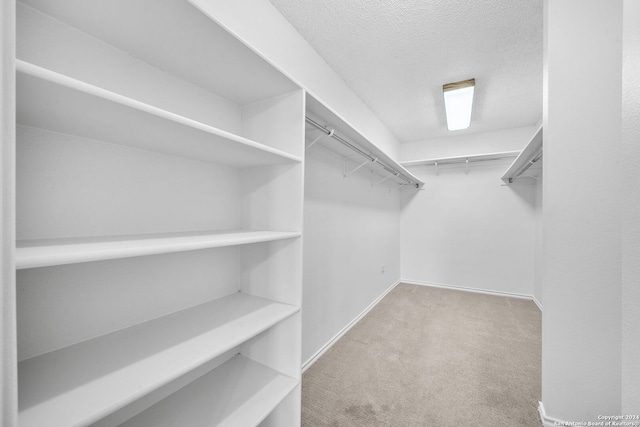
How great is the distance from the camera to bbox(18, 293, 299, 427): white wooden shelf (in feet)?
1.86

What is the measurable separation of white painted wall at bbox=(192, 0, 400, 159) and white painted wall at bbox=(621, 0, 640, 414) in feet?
3.37

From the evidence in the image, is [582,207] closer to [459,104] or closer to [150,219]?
[459,104]

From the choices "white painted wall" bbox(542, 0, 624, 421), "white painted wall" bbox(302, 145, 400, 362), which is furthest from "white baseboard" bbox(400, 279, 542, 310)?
"white painted wall" bbox(542, 0, 624, 421)

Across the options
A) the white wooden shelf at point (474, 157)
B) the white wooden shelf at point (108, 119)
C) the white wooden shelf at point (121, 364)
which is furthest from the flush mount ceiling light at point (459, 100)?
the white wooden shelf at point (121, 364)

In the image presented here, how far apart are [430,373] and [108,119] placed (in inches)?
90.4

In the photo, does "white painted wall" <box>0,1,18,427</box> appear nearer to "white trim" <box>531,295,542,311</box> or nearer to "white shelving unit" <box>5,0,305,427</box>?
"white shelving unit" <box>5,0,305,427</box>

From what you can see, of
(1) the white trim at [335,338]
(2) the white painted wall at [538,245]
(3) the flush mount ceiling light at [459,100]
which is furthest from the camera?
(2) the white painted wall at [538,245]

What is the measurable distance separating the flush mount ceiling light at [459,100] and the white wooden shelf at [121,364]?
97.8 inches

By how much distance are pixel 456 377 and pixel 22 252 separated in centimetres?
231

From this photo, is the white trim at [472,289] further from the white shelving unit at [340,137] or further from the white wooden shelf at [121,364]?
the white wooden shelf at [121,364]

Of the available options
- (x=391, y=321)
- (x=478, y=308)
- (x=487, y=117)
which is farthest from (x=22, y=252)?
(x=487, y=117)

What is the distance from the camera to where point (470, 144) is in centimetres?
369

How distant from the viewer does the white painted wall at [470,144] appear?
3398mm

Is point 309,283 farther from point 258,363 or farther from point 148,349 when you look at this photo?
point 148,349
